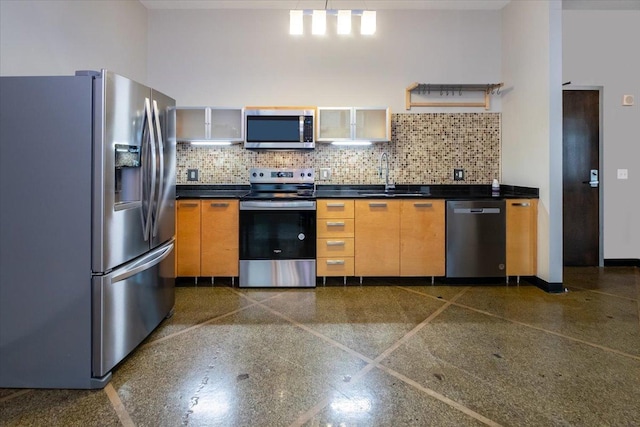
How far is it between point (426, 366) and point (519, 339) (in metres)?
0.79

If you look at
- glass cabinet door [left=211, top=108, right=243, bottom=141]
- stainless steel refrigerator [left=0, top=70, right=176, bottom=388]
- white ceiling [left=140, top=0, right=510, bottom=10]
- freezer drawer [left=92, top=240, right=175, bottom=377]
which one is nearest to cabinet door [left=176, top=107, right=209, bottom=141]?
glass cabinet door [left=211, top=108, right=243, bottom=141]

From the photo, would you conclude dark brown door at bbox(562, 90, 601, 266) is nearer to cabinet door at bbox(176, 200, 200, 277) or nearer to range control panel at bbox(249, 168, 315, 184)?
range control panel at bbox(249, 168, 315, 184)

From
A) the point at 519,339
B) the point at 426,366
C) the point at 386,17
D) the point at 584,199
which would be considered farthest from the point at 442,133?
the point at 426,366

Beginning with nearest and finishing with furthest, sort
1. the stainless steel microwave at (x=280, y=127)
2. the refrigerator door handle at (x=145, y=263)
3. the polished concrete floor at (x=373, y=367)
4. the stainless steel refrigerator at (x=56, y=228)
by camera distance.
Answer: the polished concrete floor at (x=373, y=367) < the stainless steel refrigerator at (x=56, y=228) < the refrigerator door handle at (x=145, y=263) < the stainless steel microwave at (x=280, y=127)

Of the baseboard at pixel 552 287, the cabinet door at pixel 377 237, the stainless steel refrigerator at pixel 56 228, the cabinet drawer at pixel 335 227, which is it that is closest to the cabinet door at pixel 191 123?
the cabinet drawer at pixel 335 227

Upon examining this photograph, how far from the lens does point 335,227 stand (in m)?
3.70

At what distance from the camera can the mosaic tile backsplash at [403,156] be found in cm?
430

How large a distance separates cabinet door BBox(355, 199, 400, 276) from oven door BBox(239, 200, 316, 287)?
47 centimetres

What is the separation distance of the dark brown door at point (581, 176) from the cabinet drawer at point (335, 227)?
111 inches

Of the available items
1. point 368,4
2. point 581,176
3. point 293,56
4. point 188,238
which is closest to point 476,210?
point 581,176

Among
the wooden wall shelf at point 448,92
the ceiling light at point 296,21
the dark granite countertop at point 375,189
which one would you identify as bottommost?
the dark granite countertop at point 375,189

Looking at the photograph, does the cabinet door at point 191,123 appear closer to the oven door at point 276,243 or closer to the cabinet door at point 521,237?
the oven door at point 276,243

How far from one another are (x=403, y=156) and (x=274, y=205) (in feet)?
5.55

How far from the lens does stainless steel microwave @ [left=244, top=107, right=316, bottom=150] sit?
387cm
